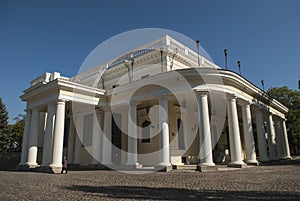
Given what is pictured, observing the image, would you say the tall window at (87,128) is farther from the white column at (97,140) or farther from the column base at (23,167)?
the column base at (23,167)

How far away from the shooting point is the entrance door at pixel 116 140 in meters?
20.9

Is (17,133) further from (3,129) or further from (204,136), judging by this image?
(204,136)

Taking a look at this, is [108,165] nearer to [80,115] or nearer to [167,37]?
[80,115]

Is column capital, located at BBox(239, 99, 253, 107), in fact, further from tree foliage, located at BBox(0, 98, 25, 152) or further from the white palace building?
tree foliage, located at BBox(0, 98, 25, 152)

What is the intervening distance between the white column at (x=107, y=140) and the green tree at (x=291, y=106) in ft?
84.3

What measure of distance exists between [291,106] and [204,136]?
82.9 feet

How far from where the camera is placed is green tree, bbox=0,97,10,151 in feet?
125

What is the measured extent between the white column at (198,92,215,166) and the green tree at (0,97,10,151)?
36.2 meters

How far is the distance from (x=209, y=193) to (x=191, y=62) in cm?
1693

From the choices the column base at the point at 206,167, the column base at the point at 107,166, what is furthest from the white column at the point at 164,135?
the column base at the point at 107,166

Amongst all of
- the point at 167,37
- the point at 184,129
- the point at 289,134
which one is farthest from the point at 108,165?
the point at 289,134

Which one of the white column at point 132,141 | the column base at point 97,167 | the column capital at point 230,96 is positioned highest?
the column capital at point 230,96

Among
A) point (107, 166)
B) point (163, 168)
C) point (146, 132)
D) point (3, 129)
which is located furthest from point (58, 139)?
point (3, 129)

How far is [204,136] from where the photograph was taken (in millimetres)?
13766
